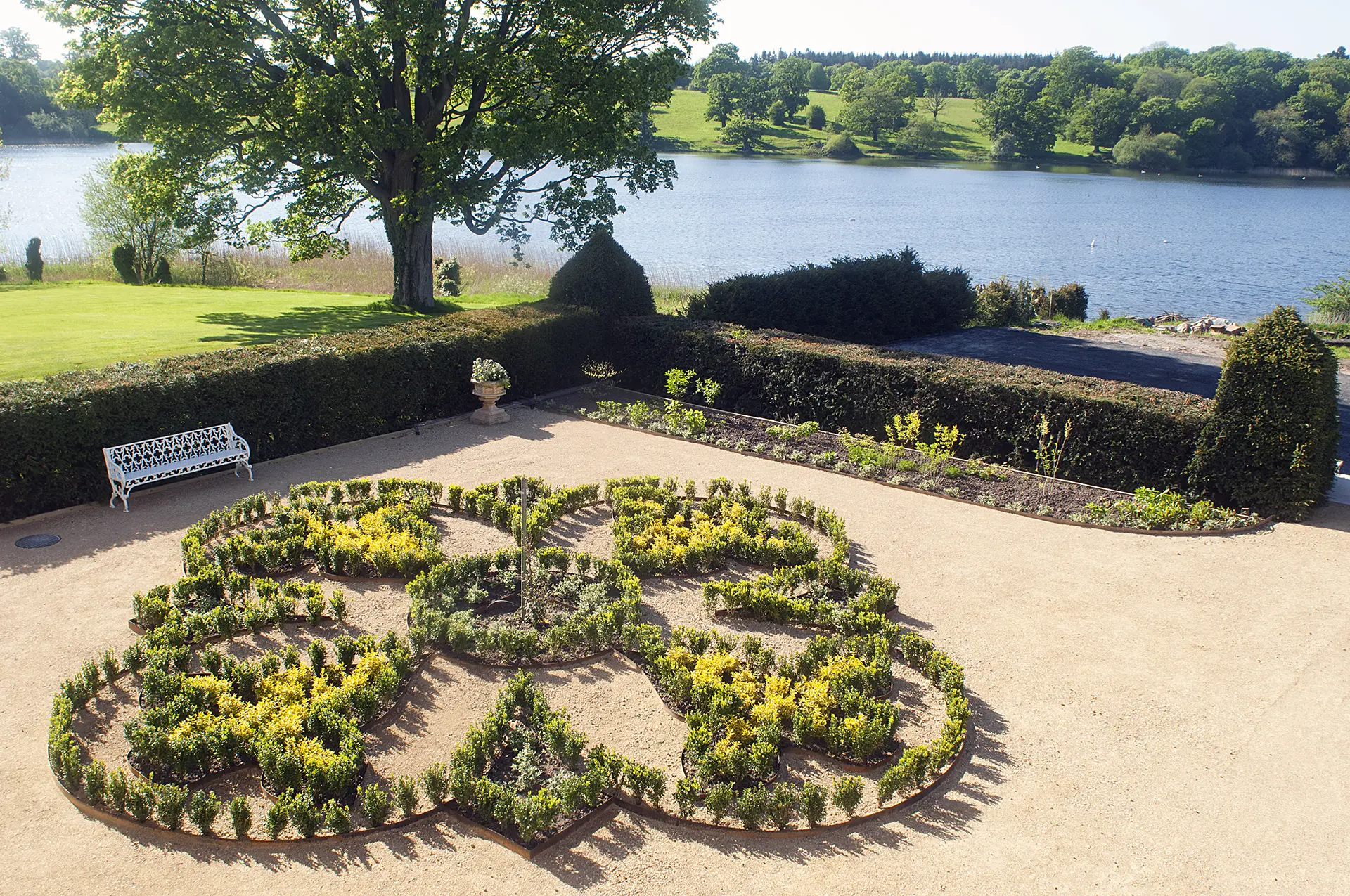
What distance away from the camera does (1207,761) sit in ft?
20.6

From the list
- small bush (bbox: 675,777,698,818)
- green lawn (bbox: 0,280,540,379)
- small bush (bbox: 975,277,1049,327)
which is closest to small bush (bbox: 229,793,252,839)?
small bush (bbox: 675,777,698,818)

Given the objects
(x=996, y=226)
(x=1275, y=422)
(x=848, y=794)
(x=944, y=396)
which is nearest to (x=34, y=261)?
(x=944, y=396)

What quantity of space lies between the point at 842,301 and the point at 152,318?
48.6ft

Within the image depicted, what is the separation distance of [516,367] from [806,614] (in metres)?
8.93

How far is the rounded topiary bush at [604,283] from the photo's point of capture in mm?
17422

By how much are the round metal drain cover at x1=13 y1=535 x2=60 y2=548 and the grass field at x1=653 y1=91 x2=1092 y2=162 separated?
258ft

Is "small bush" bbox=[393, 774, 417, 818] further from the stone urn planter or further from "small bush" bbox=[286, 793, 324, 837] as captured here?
the stone urn planter

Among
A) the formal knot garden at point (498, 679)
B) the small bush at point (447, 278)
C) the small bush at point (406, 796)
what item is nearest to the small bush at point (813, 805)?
the formal knot garden at point (498, 679)

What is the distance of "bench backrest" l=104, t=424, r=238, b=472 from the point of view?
1078 cm

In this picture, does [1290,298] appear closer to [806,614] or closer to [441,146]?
[441,146]

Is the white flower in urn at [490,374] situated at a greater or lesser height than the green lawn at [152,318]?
lesser

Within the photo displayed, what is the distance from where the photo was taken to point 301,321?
65.3 feet

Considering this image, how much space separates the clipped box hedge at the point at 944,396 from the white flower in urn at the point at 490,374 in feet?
10.2

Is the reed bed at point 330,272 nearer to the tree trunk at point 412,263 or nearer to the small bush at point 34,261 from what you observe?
the small bush at point 34,261
